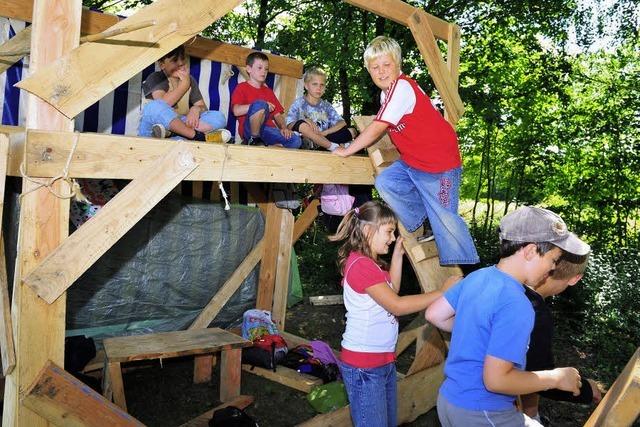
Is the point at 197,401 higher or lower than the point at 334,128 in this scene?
lower

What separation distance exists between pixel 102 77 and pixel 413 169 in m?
2.08

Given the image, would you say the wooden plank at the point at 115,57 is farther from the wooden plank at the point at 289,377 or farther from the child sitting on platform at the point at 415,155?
the wooden plank at the point at 289,377

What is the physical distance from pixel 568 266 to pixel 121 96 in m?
4.45

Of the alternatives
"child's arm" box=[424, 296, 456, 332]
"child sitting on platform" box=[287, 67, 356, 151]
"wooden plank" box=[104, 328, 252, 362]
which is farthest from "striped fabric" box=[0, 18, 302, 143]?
"child's arm" box=[424, 296, 456, 332]

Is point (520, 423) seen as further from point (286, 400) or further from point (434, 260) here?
point (286, 400)

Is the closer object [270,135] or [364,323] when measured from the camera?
[364,323]

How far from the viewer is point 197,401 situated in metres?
5.13

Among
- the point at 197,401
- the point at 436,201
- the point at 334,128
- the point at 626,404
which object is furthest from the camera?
the point at 334,128

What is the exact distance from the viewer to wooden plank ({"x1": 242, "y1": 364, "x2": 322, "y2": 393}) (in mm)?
5129

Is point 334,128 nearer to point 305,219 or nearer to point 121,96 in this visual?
point 305,219

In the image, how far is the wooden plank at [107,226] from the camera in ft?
8.68

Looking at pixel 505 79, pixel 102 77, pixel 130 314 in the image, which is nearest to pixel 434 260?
pixel 102 77

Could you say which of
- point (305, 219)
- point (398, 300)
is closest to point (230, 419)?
point (398, 300)

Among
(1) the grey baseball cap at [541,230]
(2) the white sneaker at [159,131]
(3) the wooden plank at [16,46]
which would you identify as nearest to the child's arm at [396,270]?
(1) the grey baseball cap at [541,230]
